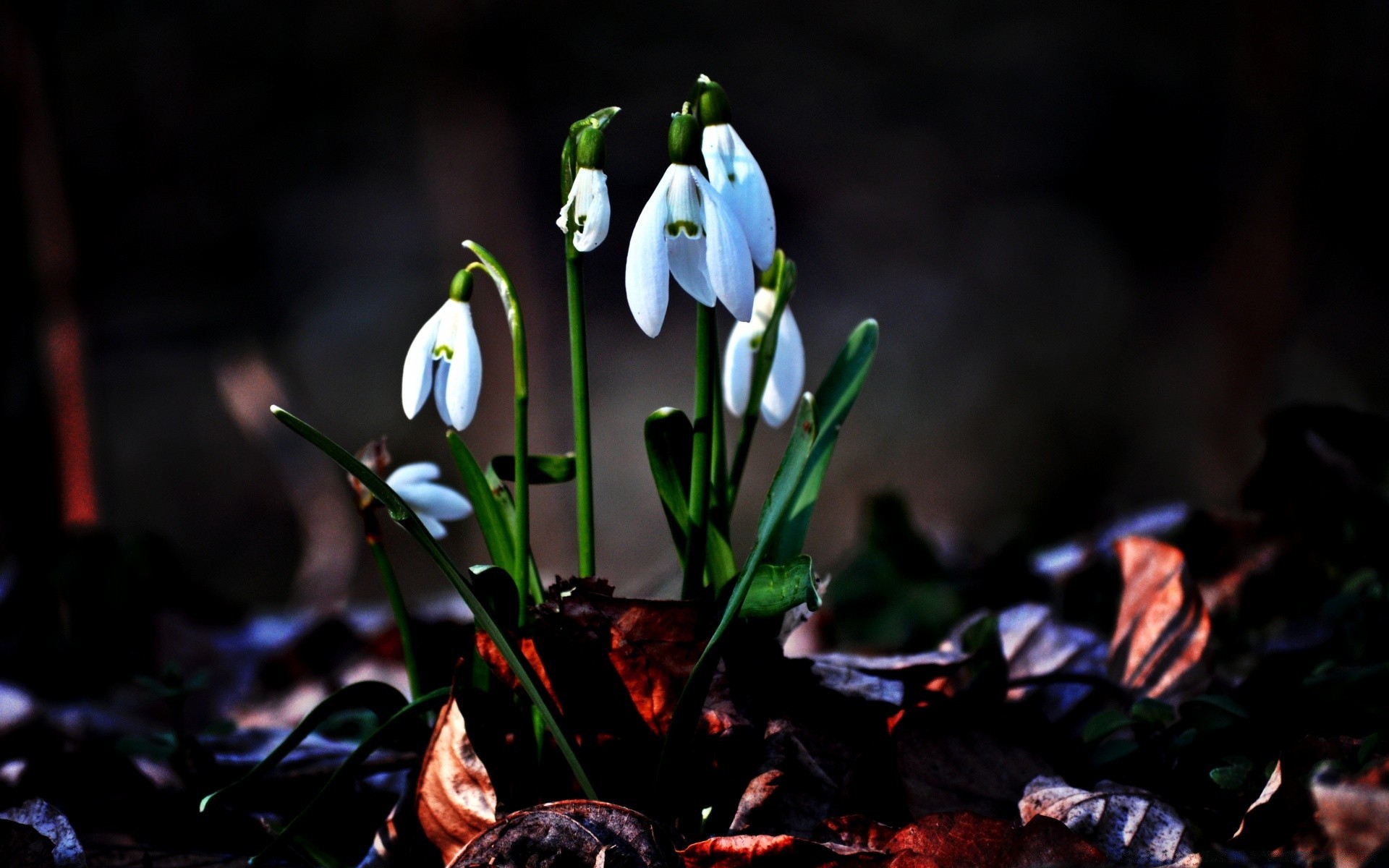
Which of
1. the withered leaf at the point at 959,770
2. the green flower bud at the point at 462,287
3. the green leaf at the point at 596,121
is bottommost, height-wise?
the withered leaf at the point at 959,770

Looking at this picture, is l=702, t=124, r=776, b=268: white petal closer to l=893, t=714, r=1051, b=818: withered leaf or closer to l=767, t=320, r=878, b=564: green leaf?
l=767, t=320, r=878, b=564: green leaf

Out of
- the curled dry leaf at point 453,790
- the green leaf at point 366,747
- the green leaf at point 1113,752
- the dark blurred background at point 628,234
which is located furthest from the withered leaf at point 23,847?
the dark blurred background at point 628,234

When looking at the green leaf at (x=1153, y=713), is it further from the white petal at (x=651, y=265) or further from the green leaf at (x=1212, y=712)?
the white petal at (x=651, y=265)

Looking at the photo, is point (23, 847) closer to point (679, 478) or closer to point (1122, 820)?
point (679, 478)

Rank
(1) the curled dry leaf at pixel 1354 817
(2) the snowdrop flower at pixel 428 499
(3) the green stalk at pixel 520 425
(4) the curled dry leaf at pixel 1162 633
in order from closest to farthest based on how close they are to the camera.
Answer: (1) the curled dry leaf at pixel 1354 817 → (3) the green stalk at pixel 520 425 → (2) the snowdrop flower at pixel 428 499 → (4) the curled dry leaf at pixel 1162 633

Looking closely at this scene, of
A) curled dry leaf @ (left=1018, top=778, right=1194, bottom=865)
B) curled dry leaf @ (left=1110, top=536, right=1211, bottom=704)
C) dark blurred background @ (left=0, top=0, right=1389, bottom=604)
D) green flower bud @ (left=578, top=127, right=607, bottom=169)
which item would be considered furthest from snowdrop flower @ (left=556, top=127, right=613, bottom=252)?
dark blurred background @ (left=0, top=0, right=1389, bottom=604)

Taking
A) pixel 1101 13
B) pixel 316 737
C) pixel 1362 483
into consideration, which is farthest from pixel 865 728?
pixel 1101 13

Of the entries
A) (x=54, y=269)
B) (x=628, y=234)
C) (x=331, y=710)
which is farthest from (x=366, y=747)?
(x=628, y=234)
